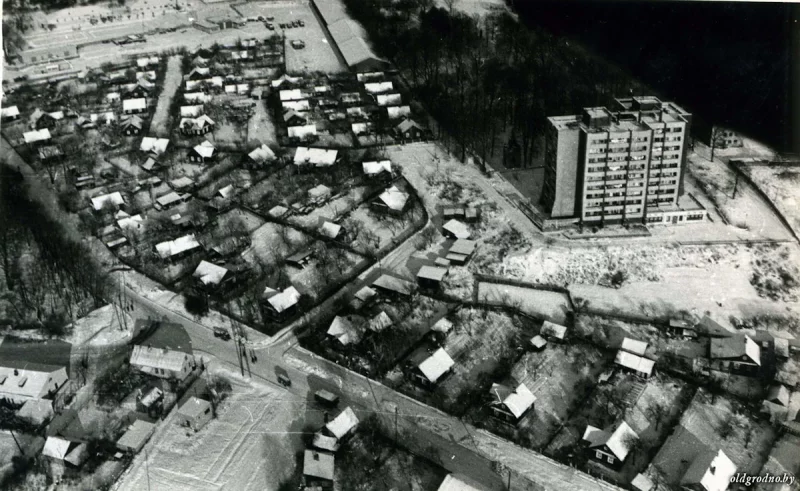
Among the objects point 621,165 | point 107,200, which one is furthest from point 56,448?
point 621,165

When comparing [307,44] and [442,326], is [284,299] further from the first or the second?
[307,44]

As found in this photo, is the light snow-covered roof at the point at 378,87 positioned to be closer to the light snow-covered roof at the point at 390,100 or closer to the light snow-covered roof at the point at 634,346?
the light snow-covered roof at the point at 390,100

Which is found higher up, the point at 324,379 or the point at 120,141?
the point at 120,141

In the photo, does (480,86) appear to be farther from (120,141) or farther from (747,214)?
(120,141)

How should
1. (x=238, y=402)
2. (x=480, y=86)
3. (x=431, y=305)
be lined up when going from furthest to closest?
(x=480, y=86)
(x=431, y=305)
(x=238, y=402)

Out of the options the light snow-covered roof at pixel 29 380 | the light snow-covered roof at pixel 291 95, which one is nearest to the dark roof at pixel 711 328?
the light snow-covered roof at pixel 29 380

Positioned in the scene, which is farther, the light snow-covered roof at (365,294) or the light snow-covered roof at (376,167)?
the light snow-covered roof at (376,167)

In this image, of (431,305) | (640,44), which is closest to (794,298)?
(431,305)
